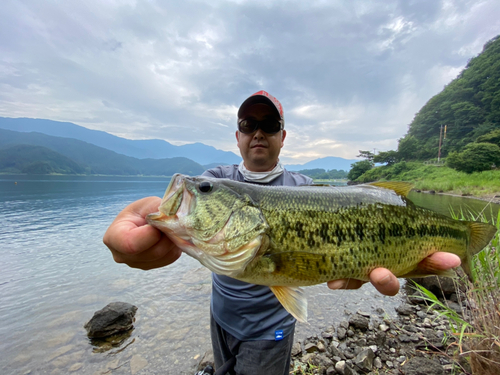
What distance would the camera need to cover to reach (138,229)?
1.58 m

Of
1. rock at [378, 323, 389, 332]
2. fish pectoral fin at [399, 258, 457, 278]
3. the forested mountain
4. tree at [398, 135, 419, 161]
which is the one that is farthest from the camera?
tree at [398, 135, 419, 161]

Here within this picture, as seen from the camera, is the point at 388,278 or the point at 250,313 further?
the point at 250,313

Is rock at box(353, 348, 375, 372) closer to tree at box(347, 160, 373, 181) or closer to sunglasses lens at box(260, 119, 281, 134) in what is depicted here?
sunglasses lens at box(260, 119, 281, 134)

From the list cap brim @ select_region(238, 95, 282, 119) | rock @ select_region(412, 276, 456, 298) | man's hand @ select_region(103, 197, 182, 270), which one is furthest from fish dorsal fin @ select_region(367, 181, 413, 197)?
rock @ select_region(412, 276, 456, 298)

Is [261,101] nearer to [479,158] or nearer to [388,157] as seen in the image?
[479,158]

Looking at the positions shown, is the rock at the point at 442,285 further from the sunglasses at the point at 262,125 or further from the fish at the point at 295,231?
the sunglasses at the point at 262,125

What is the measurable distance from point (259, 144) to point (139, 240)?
6.99ft

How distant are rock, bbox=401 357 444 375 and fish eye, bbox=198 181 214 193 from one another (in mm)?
4245

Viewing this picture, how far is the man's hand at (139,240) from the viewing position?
1.57 metres

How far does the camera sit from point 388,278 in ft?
6.34

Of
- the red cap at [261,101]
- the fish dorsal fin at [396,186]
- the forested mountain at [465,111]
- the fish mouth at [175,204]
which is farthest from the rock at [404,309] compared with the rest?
the forested mountain at [465,111]

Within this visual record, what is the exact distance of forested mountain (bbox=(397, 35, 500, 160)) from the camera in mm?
53428

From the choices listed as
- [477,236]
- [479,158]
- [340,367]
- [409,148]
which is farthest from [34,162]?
[479,158]

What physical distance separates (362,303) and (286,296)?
21.7 ft
